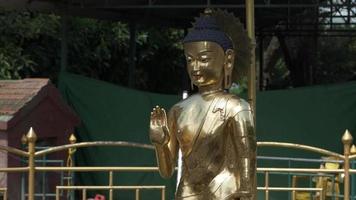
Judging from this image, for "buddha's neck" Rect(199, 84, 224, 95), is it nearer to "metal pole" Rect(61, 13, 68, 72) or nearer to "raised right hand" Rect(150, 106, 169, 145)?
"raised right hand" Rect(150, 106, 169, 145)

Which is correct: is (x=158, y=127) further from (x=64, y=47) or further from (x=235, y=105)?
(x=64, y=47)

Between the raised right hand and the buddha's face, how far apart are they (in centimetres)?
24

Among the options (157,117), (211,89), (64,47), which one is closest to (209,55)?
(211,89)

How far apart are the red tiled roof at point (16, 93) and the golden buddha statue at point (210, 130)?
16.3 ft

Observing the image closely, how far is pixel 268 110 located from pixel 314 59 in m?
9.81

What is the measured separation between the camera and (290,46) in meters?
19.5

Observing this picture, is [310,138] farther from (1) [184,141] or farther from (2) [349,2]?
(1) [184,141]

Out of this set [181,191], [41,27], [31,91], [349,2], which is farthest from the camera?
[41,27]

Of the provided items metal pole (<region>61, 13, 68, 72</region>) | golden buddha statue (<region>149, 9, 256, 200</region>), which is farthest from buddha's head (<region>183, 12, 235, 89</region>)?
metal pole (<region>61, 13, 68, 72</region>)

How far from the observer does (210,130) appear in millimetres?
3359

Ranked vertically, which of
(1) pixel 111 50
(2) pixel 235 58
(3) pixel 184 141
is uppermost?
(1) pixel 111 50

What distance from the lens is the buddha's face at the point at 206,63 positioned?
3.42 m

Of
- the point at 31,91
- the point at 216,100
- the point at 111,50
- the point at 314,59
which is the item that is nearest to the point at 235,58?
the point at 216,100

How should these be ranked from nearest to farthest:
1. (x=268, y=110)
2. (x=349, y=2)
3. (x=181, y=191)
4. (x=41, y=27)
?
(x=181, y=191)
(x=268, y=110)
(x=349, y=2)
(x=41, y=27)
